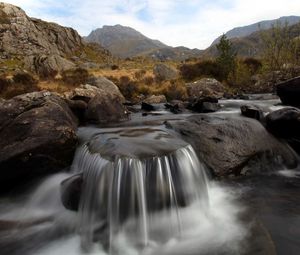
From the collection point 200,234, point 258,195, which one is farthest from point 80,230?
point 258,195

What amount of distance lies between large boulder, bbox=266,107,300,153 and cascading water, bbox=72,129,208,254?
6.20 meters

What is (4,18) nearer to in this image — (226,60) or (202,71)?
(202,71)

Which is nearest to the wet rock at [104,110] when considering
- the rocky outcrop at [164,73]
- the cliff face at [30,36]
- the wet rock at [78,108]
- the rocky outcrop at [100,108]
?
the rocky outcrop at [100,108]

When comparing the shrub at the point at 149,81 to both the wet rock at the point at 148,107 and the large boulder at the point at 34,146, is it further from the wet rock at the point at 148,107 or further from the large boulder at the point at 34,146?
the large boulder at the point at 34,146

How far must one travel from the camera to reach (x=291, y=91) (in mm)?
20828

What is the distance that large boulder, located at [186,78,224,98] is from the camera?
112 feet

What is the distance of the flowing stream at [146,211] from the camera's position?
8828mm

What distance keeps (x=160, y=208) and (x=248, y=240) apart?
2475mm

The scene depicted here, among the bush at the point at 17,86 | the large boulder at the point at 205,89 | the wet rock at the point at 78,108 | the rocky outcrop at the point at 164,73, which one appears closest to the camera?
the wet rock at the point at 78,108

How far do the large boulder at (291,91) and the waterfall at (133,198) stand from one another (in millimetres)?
12739

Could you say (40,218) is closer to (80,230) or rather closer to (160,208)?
(80,230)

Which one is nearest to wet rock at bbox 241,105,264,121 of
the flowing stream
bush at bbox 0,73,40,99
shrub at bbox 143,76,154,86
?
the flowing stream

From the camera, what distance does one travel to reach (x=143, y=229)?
30.3 feet

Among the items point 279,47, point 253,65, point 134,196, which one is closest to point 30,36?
point 253,65
